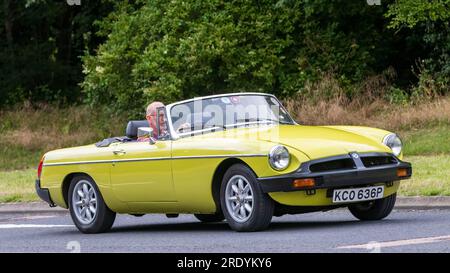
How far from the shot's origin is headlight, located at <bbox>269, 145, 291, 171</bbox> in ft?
38.9

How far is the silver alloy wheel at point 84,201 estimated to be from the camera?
46.1ft

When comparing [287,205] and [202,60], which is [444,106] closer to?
[202,60]

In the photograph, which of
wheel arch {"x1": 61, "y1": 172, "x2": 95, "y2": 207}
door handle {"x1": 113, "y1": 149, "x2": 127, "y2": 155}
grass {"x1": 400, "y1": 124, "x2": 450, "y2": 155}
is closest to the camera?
door handle {"x1": 113, "y1": 149, "x2": 127, "y2": 155}

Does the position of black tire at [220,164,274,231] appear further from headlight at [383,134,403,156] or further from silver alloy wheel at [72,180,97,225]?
silver alloy wheel at [72,180,97,225]

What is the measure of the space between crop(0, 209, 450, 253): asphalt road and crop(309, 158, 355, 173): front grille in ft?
2.08

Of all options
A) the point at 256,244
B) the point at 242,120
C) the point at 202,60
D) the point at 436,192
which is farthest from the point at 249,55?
the point at 256,244

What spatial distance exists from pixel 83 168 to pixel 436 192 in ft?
15.2

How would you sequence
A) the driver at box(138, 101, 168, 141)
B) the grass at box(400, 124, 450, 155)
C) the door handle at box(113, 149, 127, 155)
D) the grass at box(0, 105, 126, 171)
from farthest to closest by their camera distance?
the grass at box(0, 105, 126, 171), the grass at box(400, 124, 450, 155), the door handle at box(113, 149, 127, 155), the driver at box(138, 101, 168, 141)

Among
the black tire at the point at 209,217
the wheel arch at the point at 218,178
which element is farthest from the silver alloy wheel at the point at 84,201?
the wheel arch at the point at 218,178

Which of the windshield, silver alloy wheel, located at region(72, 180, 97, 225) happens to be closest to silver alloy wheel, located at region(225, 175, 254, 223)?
the windshield

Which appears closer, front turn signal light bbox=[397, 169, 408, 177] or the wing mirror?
front turn signal light bbox=[397, 169, 408, 177]

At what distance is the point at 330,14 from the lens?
3112 cm

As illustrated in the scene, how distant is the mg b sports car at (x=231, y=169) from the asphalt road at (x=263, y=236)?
0.29m
